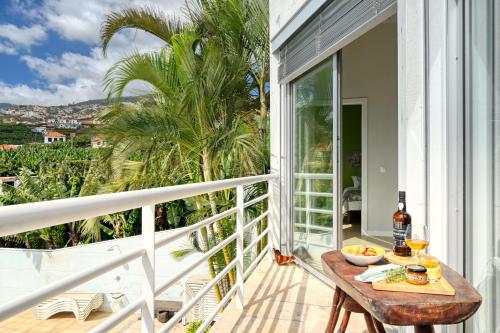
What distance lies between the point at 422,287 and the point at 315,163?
7.27ft

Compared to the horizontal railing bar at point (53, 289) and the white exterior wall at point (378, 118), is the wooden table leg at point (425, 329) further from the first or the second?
the white exterior wall at point (378, 118)

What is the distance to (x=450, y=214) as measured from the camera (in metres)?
1.59

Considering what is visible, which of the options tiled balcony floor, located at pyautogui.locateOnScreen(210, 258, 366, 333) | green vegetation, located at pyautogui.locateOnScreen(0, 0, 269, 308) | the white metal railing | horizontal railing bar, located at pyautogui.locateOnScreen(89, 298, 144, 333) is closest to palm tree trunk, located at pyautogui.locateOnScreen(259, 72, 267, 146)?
green vegetation, located at pyautogui.locateOnScreen(0, 0, 269, 308)

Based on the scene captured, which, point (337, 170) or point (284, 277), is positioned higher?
point (337, 170)

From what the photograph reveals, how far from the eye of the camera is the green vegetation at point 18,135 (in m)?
12.3

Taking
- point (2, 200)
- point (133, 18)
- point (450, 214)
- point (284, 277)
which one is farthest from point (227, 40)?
point (2, 200)

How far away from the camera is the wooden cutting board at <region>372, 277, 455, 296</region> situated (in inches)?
42.7

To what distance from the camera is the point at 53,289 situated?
850 millimetres

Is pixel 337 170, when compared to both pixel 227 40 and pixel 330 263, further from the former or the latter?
pixel 227 40

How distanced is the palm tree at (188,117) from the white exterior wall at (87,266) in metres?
2.96

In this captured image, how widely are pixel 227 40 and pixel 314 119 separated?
2.68m

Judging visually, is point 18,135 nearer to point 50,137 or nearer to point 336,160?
point 50,137

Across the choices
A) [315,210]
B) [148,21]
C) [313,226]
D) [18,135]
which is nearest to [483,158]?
[315,210]

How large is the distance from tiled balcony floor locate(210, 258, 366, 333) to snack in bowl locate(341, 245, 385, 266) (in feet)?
3.34
